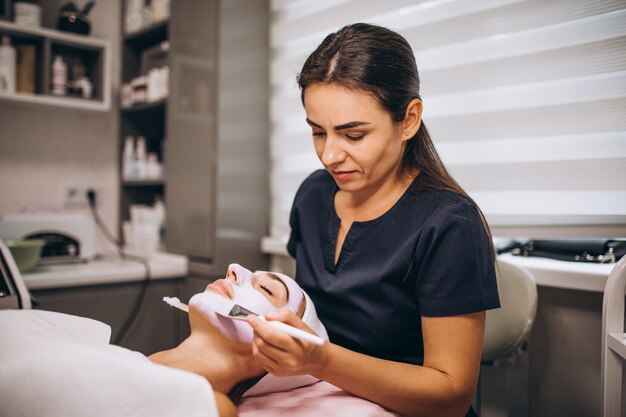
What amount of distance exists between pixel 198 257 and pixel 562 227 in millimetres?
1513

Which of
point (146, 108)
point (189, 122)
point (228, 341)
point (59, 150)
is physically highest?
point (146, 108)

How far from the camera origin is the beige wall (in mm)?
2396

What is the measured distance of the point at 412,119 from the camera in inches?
37.9

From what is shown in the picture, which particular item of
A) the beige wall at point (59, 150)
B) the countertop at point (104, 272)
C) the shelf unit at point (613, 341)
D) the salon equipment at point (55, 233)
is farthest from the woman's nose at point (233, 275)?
the beige wall at point (59, 150)

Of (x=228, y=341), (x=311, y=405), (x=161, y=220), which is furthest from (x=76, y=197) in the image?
(x=311, y=405)

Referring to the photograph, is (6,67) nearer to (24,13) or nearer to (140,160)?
(24,13)

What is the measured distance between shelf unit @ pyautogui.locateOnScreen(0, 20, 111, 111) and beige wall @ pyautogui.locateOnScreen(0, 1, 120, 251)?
130 millimetres

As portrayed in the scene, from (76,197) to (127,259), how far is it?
57 cm

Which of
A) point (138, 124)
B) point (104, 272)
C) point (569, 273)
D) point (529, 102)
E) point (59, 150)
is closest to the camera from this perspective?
point (569, 273)

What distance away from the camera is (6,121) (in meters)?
2.37

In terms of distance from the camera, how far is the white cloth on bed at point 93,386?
62 cm

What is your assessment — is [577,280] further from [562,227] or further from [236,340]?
[236,340]

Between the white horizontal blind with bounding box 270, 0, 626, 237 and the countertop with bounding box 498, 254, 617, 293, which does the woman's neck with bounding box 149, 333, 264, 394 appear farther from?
the white horizontal blind with bounding box 270, 0, 626, 237

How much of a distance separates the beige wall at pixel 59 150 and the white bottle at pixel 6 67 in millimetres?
152
